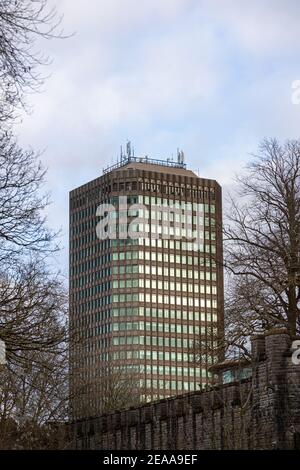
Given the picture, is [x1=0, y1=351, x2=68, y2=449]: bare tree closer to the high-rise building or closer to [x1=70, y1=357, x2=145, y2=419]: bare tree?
[x1=70, y1=357, x2=145, y2=419]: bare tree

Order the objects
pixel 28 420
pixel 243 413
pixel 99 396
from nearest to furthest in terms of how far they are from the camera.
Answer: pixel 243 413 < pixel 28 420 < pixel 99 396

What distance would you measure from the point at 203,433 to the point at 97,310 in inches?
6175

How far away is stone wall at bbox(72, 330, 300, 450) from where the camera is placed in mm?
34469

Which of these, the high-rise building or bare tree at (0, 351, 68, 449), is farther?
the high-rise building

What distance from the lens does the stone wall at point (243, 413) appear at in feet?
113

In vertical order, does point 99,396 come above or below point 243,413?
above

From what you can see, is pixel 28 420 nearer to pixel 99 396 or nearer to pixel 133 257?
pixel 99 396

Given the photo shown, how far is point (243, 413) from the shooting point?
35.4m

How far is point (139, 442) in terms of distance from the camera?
43.4 m

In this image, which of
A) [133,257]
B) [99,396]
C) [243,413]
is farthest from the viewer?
[133,257]

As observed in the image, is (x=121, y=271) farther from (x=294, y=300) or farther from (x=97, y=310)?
(x=294, y=300)

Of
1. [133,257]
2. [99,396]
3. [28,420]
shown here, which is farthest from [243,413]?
[133,257]

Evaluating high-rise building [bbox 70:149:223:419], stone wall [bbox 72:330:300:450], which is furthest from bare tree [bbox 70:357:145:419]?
high-rise building [bbox 70:149:223:419]
